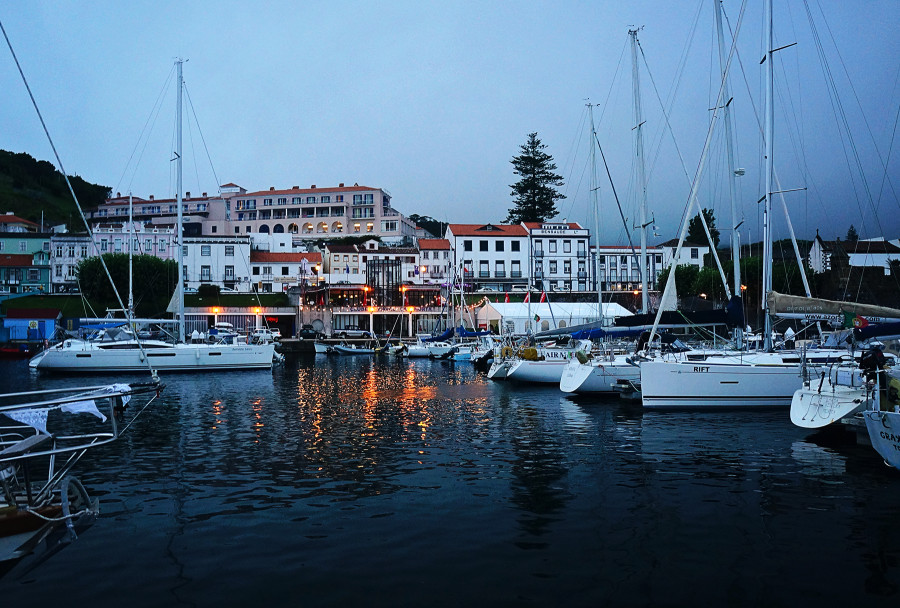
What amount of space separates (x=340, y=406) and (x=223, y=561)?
60.5 ft

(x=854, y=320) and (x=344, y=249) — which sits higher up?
(x=344, y=249)

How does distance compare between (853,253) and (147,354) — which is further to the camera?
(853,253)

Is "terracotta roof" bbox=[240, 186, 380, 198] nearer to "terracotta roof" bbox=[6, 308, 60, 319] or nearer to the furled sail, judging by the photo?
"terracotta roof" bbox=[6, 308, 60, 319]

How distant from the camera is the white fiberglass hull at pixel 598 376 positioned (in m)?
29.4

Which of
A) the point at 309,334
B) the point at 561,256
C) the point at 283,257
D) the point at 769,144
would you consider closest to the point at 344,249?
the point at 283,257

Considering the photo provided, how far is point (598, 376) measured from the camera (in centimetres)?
2978

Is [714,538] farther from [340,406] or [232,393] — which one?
[232,393]

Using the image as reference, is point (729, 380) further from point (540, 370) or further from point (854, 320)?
point (540, 370)

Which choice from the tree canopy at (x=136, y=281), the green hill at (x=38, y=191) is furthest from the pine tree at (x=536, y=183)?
the green hill at (x=38, y=191)

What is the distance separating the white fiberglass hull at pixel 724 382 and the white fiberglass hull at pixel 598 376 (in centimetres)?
445

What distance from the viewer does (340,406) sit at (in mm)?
28250

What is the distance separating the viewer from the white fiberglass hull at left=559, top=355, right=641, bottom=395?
96.5 feet

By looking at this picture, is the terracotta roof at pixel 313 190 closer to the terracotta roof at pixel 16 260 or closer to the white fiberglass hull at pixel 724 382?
the terracotta roof at pixel 16 260

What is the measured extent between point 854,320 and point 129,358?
137 ft
